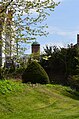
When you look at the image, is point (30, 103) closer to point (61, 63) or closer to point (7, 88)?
point (7, 88)

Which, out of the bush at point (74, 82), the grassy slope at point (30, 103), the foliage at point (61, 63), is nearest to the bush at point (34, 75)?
the grassy slope at point (30, 103)

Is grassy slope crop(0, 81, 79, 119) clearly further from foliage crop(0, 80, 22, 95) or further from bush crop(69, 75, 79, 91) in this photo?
bush crop(69, 75, 79, 91)

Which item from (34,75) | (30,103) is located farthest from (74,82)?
(30,103)

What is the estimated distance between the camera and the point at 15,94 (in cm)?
2161

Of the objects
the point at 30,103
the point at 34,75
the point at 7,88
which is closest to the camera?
the point at 30,103

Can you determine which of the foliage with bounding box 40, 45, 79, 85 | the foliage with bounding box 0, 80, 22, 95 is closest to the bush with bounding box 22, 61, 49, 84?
the foliage with bounding box 0, 80, 22, 95

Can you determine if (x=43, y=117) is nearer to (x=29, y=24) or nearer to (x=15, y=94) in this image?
(x=29, y=24)

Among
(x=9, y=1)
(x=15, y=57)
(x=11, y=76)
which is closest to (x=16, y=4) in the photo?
(x=9, y=1)

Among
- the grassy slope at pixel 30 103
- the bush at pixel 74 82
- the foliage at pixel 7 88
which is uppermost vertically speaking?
the foliage at pixel 7 88

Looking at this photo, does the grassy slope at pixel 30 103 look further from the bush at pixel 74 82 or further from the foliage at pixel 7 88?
the bush at pixel 74 82

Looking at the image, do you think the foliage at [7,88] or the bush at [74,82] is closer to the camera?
the foliage at [7,88]

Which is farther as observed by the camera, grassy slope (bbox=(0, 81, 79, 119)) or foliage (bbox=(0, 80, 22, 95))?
foliage (bbox=(0, 80, 22, 95))

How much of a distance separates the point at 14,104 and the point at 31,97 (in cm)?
278

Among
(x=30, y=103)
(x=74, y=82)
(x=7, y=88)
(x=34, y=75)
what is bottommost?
(x=74, y=82)
